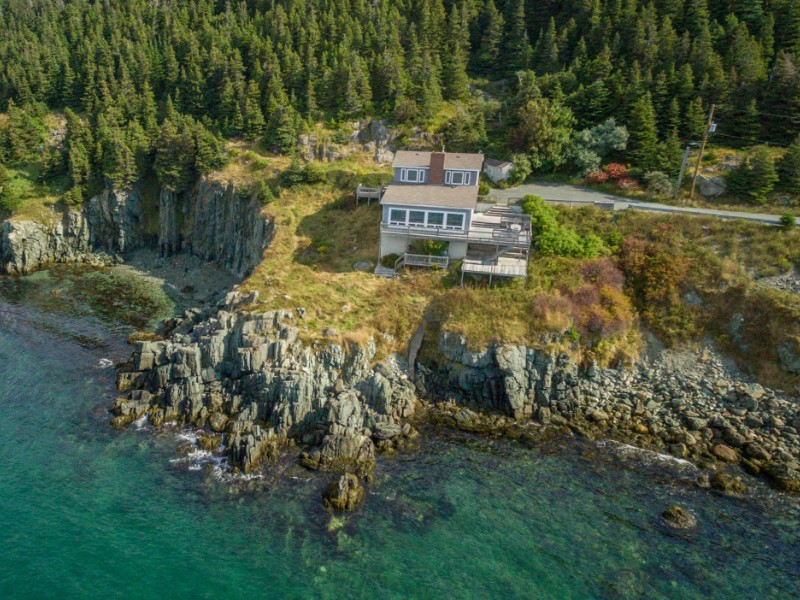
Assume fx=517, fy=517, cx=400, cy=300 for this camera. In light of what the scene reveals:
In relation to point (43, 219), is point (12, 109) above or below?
above

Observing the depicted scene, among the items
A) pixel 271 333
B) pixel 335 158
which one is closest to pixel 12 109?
pixel 335 158

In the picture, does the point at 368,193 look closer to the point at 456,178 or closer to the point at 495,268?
the point at 456,178

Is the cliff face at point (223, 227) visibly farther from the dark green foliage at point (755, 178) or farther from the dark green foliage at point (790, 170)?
the dark green foliage at point (790, 170)

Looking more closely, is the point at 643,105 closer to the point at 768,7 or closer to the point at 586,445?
the point at 768,7

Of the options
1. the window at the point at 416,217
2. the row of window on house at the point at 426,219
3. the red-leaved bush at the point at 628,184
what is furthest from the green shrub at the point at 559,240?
the red-leaved bush at the point at 628,184

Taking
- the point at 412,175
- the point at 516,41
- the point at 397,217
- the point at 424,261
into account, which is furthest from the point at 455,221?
the point at 516,41

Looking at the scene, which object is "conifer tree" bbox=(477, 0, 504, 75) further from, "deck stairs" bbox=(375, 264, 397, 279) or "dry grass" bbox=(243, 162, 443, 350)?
"deck stairs" bbox=(375, 264, 397, 279)

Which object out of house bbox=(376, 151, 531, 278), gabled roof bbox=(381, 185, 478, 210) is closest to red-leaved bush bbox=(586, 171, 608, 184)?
house bbox=(376, 151, 531, 278)
